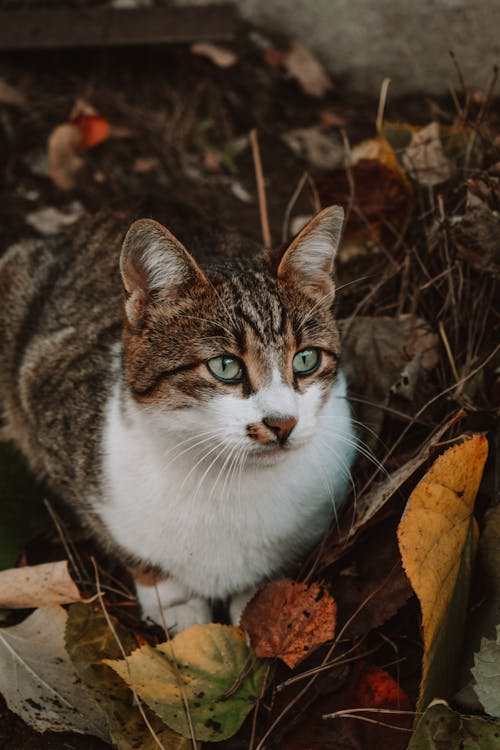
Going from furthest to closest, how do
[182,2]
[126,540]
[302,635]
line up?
1. [182,2]
2. [126,540]
3. [302,635]

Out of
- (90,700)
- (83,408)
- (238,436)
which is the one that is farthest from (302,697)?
(83,408)

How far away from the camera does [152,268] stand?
1925 millimetres

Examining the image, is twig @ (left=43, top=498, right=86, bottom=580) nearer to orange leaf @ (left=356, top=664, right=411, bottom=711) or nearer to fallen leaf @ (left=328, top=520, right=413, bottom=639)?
fallen leaf @ (left=328, top=520, right=413, bottom=639)

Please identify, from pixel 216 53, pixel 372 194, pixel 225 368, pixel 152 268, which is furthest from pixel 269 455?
pixel 216 53

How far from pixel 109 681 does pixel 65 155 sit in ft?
8.23

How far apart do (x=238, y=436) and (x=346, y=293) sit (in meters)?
1.08

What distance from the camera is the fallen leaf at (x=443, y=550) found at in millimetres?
1586

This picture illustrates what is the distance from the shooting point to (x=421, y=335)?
233 cm

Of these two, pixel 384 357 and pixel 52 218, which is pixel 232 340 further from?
pixel 52 218

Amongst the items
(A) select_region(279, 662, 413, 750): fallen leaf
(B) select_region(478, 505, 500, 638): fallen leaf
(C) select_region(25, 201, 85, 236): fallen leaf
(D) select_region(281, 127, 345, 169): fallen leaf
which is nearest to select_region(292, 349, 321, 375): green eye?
(B) select_region(478, 505, 500, 638): fallen leaf

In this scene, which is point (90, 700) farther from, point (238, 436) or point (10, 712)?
point (238, 436)

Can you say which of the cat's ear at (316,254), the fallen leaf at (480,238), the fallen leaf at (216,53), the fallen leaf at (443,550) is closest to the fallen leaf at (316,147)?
the fallen leaf at (216,53)

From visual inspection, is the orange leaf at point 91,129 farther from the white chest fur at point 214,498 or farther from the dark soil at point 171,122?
the white chest fur at point 214,498

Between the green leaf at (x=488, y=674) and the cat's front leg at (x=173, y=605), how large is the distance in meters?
0.86
